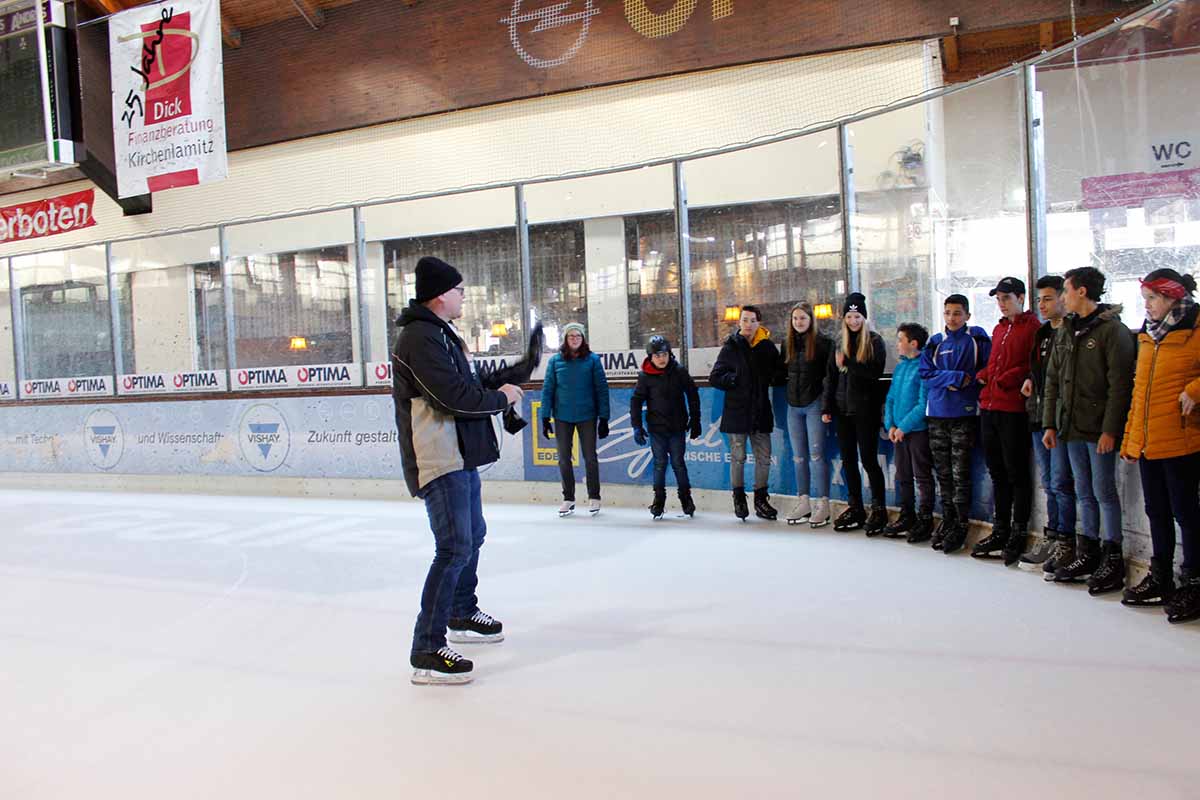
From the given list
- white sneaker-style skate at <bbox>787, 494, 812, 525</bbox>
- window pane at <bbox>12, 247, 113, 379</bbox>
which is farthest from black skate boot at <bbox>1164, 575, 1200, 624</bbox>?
window pane at <bbox>12, 247, 113, 379</bbox>

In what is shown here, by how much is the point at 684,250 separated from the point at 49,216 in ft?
40.0

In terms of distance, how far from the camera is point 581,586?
502cm

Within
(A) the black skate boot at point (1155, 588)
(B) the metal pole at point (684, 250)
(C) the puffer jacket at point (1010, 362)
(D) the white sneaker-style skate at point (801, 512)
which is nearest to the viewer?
(A) the black skate boot at point (1155, 588)

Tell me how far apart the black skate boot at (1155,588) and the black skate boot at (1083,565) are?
1.42ft

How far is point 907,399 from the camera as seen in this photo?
19.1 ft

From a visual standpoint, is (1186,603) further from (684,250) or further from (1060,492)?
(684,250)

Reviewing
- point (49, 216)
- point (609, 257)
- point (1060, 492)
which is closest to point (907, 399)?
point (1060, 492)

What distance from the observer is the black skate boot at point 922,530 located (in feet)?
19.1

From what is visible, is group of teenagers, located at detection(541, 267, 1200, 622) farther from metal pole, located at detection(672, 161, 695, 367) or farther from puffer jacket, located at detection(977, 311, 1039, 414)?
metal pole, located at detection(672, 161, 695, 367)

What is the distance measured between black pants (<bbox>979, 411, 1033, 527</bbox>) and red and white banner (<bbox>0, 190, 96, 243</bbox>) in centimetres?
1434

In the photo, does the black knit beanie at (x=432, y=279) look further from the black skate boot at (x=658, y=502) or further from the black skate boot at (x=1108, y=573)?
the black skate boot at (x=658, y=502)

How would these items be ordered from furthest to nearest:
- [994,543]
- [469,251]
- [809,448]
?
[469,251] < [809,448] < [994,543]

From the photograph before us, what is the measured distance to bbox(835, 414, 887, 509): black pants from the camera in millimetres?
6188

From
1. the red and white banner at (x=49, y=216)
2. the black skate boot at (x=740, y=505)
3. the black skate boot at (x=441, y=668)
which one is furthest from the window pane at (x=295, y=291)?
the black skate boot at (x=441, y=668)
